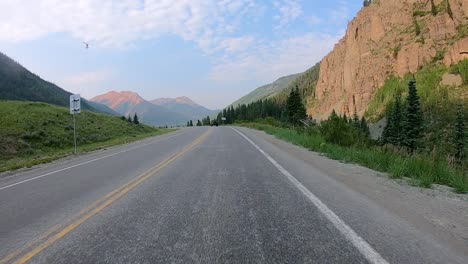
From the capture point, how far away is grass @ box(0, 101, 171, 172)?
79.0 feet

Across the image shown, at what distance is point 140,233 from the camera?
4.72 meters

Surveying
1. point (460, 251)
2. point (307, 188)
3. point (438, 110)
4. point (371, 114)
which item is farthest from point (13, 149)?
point (371, 114)

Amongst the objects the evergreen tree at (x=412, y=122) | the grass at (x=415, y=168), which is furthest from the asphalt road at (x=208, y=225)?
the evergreen tree at (x=412, y=122)

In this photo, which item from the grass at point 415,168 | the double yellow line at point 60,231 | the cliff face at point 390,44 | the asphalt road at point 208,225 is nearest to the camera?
the asphalt road at point 208,225

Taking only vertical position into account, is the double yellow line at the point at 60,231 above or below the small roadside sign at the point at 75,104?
below

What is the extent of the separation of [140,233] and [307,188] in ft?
12.5

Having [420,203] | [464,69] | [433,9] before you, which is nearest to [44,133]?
[420,203]

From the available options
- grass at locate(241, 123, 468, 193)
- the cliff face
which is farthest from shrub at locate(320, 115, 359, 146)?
the cliff face

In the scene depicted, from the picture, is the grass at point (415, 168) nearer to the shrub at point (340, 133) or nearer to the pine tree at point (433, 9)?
the shrub at point (340, 133)

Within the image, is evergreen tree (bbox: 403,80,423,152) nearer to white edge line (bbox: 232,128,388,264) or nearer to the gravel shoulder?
the gravel shoulder

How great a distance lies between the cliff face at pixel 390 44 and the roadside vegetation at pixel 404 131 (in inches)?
190

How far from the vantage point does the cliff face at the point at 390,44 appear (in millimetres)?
107250

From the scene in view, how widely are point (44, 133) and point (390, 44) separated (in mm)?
116374

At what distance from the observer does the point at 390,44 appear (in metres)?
120
